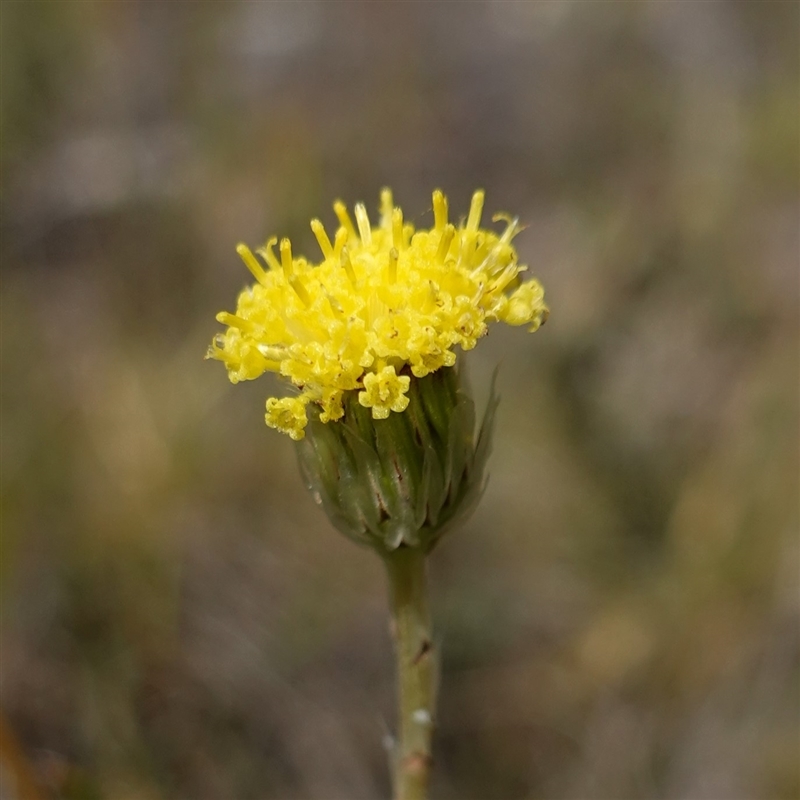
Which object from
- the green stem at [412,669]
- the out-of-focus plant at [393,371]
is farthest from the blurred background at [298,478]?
the out-of-focus plant at [393,371]

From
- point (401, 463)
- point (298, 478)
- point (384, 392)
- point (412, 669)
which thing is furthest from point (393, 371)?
point (298, 478)

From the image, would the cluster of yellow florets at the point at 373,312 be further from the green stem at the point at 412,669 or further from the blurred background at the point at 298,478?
the blurred background at the point at 298,478

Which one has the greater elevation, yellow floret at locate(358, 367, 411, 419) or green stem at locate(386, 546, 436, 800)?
yellow floret at locate(358, 367, 411, 419)

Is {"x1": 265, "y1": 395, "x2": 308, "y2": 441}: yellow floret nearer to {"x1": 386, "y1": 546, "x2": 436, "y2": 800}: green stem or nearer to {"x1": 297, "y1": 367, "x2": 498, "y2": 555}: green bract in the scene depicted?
{"x1": 297, "y1": 367, "x2": 498, "y2": 555}: green bract

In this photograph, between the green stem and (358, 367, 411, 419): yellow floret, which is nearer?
(358, 367, 411, 419): yellow floret

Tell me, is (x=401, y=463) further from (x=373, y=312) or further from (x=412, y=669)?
(x=412, y=669)

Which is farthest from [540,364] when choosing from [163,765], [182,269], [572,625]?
[163,765]

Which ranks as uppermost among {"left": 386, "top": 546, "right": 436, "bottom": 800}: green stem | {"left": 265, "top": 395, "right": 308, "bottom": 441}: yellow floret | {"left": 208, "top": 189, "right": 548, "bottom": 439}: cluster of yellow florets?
{"left": 208, "top": 189, "right": 548, "bottom": 439}: cluster of yellow florets

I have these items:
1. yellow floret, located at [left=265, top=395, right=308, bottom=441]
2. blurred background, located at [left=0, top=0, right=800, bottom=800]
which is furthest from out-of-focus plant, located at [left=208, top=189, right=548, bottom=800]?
blurred background, located at [left=0, top=0, right=800, bottom=800]
